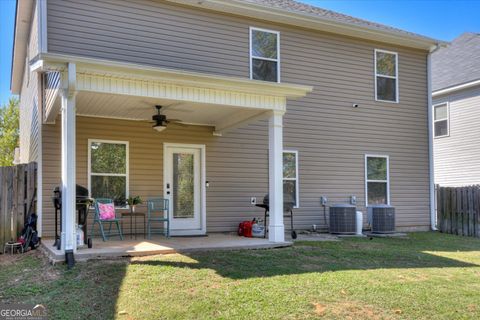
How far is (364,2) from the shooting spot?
1441 cm

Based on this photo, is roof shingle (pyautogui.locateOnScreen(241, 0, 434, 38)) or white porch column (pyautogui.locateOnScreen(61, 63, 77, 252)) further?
roof shingle (pyautogui.locateOnScreen(241, 0, 434, 38))

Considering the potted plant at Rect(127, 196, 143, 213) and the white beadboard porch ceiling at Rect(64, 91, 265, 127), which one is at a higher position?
the white beadboard porch ceiling at Rect(64, 91, 265, 127)

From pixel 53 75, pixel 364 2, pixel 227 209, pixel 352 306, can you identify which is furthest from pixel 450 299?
pixel 364 2

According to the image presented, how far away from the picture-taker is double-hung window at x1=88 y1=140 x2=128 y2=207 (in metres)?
8.31

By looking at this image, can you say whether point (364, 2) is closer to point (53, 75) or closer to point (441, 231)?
point (441, 231)

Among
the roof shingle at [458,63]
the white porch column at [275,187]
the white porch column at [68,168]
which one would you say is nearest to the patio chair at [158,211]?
the white porch column at [275,187]

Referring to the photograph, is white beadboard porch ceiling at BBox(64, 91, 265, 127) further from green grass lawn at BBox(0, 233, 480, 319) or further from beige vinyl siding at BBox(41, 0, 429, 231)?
green grass lawn at BBox(0, 233, 480, 319)

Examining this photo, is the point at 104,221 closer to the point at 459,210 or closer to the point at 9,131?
the point at 459,210

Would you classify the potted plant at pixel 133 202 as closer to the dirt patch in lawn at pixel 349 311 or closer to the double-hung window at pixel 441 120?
the dirt patch in lawn at pixel 349 311

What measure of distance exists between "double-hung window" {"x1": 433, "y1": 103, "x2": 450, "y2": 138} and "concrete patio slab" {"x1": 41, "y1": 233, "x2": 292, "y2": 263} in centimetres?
981

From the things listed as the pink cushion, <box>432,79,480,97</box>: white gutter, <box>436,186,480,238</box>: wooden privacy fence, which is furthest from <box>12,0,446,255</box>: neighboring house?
<box>432,79,480,97</box>: white gutter

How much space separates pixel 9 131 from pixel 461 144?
21881 millimetres

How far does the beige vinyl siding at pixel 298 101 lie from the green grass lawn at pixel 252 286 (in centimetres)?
305

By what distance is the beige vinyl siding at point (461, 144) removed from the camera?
1357cm
